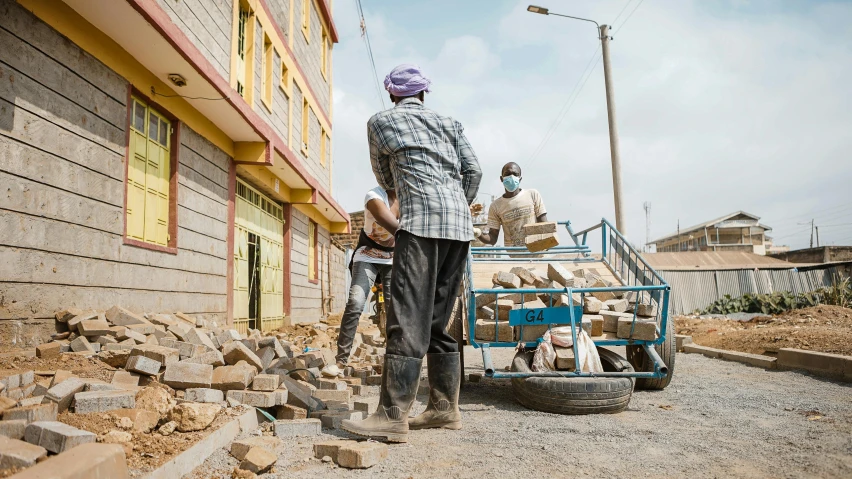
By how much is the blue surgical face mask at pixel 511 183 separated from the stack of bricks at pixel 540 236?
1.05 m

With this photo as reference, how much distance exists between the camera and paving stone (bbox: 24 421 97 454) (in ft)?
7.13

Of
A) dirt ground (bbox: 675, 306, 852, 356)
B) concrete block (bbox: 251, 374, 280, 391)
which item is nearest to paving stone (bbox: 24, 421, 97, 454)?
concrete block (bbox: 251, 374, 280, 391)

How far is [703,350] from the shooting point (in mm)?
8727

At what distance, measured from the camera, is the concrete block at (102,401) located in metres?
2.86

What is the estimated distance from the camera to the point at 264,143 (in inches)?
355

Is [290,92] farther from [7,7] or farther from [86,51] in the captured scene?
[7,7]

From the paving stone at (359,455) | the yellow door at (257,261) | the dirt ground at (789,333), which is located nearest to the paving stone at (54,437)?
the paving stone at (359,455)

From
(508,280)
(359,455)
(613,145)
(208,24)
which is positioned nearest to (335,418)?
(359,455)

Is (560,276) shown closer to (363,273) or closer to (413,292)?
(363,273)

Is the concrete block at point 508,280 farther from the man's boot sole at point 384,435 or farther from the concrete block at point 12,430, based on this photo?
the concrete block at point 12,430

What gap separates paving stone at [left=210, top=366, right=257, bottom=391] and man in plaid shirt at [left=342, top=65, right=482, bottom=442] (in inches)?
38.2

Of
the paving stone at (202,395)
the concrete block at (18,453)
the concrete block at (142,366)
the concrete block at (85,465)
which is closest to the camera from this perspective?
the concrete block at (85,465)

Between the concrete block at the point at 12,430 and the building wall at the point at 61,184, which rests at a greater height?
the building wall at the point at 61,184

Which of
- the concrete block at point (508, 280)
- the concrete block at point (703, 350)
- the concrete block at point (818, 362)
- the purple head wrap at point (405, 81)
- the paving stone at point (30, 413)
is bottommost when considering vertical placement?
the concrete block at point (703, 350)
